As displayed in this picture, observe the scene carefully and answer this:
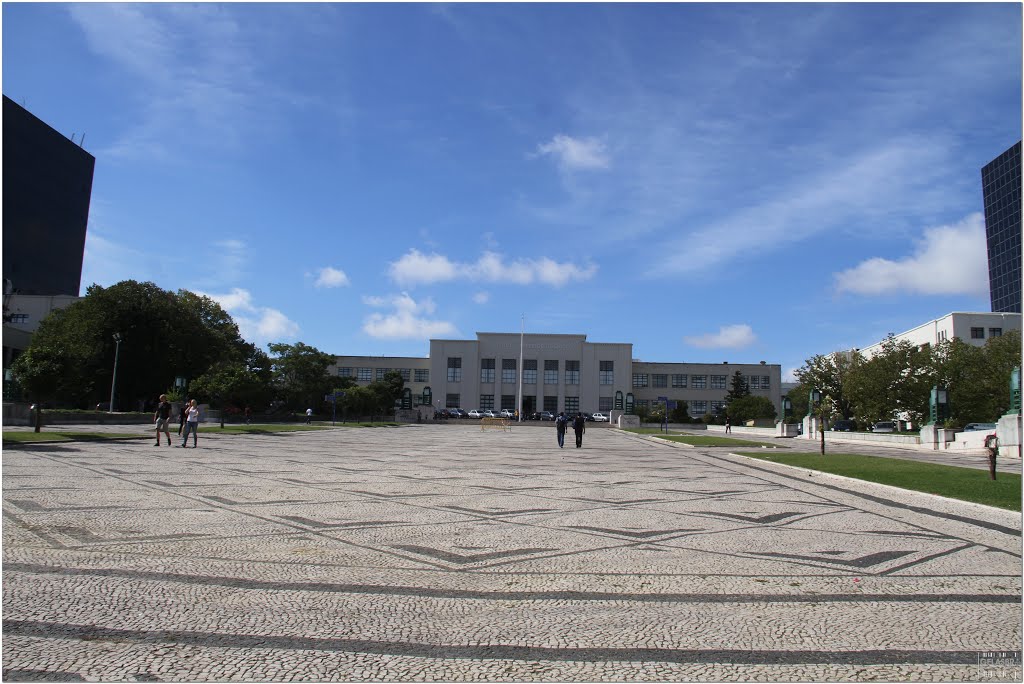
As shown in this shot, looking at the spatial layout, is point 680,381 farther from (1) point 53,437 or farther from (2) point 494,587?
(2) point 494,587

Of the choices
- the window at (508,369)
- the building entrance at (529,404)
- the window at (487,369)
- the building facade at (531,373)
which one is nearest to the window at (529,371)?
the building facade at (531,373)

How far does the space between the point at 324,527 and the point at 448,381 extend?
104 meters

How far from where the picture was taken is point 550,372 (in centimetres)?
11181

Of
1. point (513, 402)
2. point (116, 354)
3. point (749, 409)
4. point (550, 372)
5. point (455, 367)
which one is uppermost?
point (455, 367)

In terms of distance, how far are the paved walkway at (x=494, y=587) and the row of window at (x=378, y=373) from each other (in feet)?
353

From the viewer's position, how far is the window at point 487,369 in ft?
366

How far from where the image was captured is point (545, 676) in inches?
154

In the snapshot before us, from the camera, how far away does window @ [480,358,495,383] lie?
112 meters

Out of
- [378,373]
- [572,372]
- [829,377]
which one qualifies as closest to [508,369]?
[572,372]

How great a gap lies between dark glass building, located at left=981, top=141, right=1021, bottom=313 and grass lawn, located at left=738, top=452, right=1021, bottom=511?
444 feet

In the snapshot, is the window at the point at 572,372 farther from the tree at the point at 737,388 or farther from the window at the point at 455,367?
the tree at the point at 737,388

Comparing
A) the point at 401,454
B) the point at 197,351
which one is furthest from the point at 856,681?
the point at 197,351

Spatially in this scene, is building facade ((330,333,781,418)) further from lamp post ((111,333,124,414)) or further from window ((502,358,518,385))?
Result: lamp post ((111,333,124,414))

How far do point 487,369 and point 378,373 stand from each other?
67.4 ft
